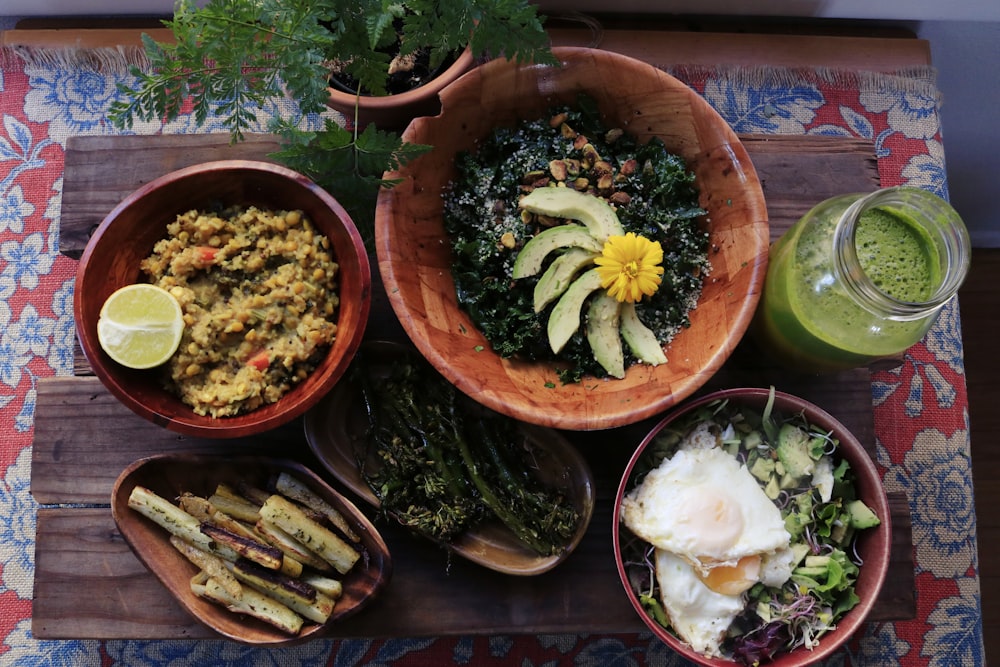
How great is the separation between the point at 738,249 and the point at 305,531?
1184 mm

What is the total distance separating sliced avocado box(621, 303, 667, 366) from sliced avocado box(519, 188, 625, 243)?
0.18m

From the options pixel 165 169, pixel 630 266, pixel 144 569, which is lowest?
pixel 144 569

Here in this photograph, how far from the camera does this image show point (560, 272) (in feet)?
5.89

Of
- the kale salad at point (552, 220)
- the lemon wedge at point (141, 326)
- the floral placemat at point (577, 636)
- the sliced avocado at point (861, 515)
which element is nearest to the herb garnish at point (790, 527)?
the sliced avocado at point (861, 515)

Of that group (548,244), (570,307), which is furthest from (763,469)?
(548,244)

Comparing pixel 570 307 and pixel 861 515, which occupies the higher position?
pixel 570 307

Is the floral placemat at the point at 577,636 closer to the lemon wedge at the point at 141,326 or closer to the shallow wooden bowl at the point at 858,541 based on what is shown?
the shallow wooden bowl at the point at 858,541

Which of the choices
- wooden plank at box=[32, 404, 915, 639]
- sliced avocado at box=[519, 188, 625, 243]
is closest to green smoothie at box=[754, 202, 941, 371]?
sliced avocado at box=[519, 188, 625, 243]

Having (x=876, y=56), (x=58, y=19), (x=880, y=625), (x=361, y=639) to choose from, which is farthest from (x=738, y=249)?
(x=58, y=19)

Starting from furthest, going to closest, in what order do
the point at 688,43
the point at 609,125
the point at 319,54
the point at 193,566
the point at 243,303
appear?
the point at 688,43, the point at 609,125, the point at 193,566, the point at 243,303, the point at 319,54

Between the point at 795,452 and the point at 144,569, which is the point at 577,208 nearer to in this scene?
the point at 795,452

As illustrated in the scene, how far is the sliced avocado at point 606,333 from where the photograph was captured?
71.0 inches

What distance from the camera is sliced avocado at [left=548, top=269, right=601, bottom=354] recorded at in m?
1.78

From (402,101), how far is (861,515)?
4.64ft
